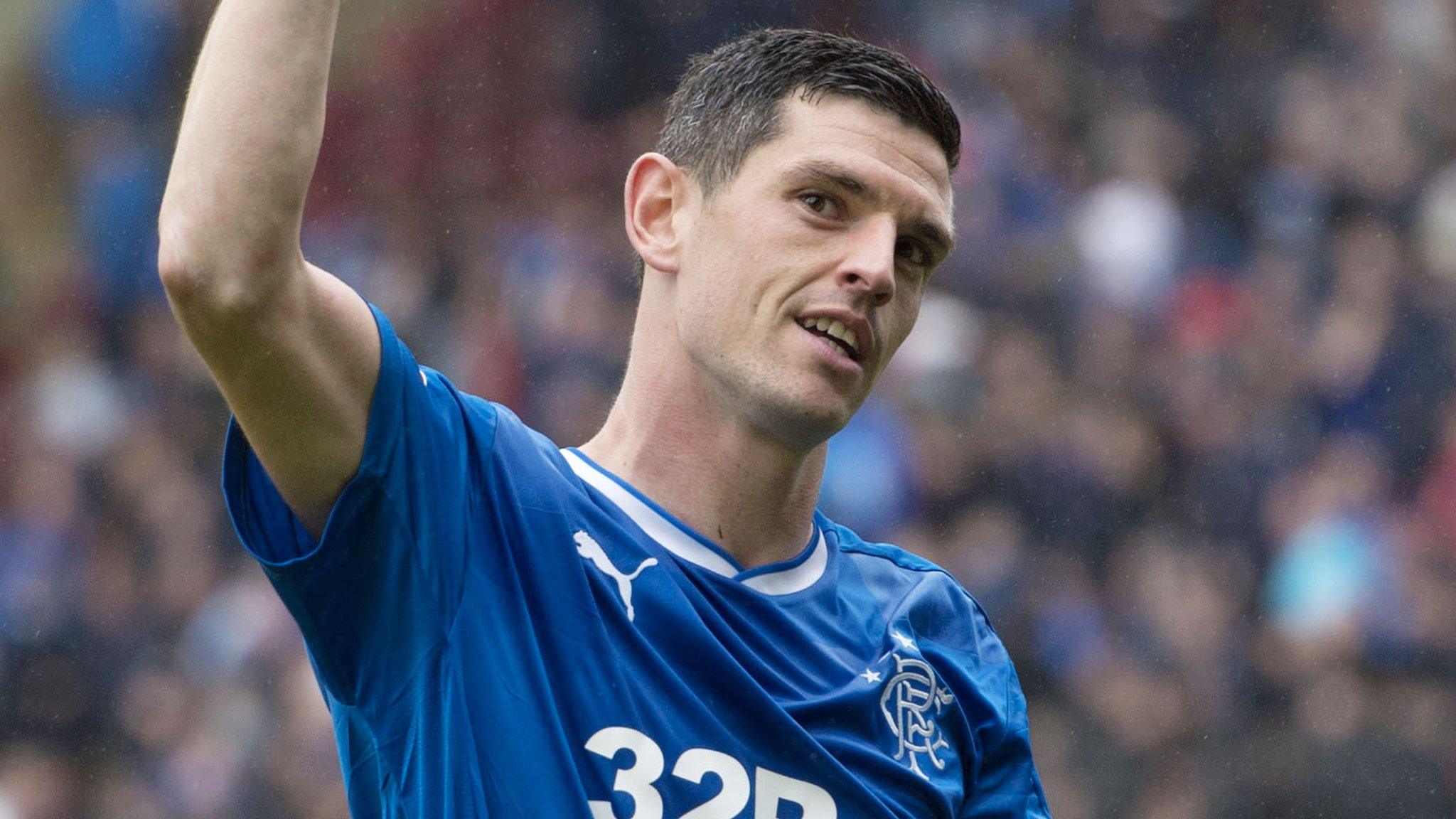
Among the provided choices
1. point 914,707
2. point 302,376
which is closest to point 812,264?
point 914,707

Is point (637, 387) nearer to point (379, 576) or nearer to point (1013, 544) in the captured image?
point (379, 576)

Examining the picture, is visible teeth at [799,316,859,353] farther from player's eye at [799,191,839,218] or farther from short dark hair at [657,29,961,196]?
short dark hair at [657,29,961,196]

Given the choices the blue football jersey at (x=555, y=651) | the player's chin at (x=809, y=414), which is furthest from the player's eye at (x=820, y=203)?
the blue football jersey at (x=555, y=651)

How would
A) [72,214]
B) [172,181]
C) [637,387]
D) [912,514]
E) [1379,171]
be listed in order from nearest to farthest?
[172,181] → [637,387] → [912,514] → [1379,171] → [72,214]

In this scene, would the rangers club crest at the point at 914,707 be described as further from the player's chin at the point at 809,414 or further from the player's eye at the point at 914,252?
the player's eye at the point at 914,252

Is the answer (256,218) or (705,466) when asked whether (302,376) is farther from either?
(705,466)

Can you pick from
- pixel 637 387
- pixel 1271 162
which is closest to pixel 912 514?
pixel 1271 162

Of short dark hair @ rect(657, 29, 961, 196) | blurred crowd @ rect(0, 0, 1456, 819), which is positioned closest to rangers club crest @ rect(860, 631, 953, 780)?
short dark hair @ rect(657, 29, 961, 196)

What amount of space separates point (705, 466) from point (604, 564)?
0.26 m

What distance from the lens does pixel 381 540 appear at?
6.02 ft

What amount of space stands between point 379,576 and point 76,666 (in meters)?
5.87

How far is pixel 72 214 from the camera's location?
924 cm

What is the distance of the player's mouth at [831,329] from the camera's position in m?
2.22

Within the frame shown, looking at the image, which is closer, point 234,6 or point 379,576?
point 234,6
